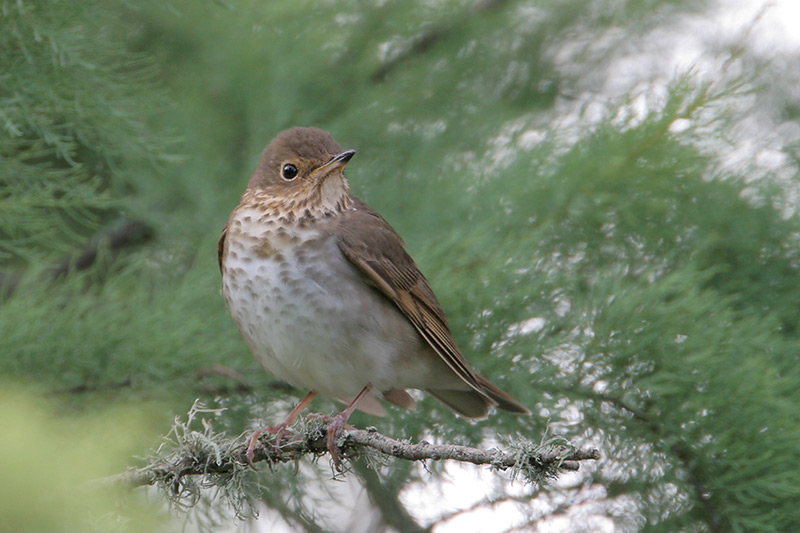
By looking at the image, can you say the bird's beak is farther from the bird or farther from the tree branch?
the tree branch

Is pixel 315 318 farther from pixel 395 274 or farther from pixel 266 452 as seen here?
pixel 266 452

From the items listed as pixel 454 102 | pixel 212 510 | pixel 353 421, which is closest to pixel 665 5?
pixel 454 102

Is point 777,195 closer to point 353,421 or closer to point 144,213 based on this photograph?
point 353,421

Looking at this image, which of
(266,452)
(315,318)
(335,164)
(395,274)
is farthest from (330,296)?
(266,452)

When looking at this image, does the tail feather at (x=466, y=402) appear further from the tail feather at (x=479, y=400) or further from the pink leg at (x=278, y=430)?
the pink leg at (x=278, y=430)

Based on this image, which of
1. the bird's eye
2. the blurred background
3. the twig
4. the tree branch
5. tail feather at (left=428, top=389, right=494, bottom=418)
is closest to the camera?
the twig

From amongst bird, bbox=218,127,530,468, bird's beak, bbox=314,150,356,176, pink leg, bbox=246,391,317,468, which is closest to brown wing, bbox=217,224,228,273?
bird, bbox=218,127,530,468

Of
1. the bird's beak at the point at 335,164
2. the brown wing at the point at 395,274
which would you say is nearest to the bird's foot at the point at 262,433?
the brown wing at the point at 395,274
